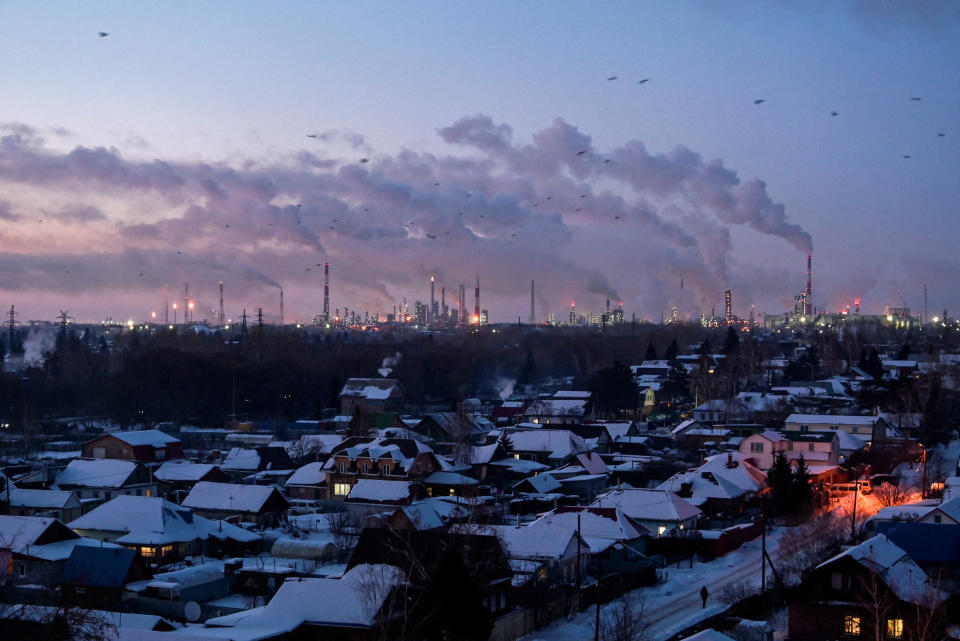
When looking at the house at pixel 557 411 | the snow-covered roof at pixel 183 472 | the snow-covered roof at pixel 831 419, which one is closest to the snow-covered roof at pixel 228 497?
the snow-covered roof at pixel 183 472

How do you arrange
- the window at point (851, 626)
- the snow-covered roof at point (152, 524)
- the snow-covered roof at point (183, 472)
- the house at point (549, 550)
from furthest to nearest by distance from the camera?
the snow-covered roof at point (183, 472) < the snow-covered roof at point (152, 524) < the house at point (549, 550) < the window at point (851, 626)

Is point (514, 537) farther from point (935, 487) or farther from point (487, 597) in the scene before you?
point (935, 487)

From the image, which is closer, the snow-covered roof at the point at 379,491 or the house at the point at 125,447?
the snow-covered roof at the point at 379,491

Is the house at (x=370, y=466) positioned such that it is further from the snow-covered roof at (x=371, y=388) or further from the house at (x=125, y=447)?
the snow-covered roof at (x=371, y=388)

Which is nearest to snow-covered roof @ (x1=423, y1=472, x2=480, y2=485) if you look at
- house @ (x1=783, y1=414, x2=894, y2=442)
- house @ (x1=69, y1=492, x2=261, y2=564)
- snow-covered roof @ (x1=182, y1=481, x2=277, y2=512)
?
snow-covered roof @ (x1=182, y1=481, x2=277, y2=512)

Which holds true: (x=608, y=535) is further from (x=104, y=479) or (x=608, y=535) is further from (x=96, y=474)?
(x=96, y=474)

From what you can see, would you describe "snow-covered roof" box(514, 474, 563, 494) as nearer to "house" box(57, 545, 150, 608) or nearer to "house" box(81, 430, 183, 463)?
"house" box(57, 545, 150, 608)
